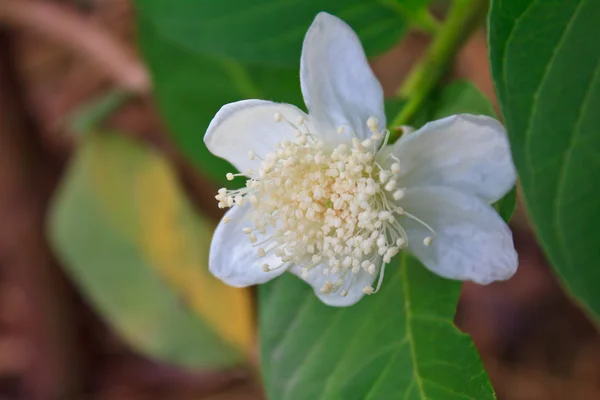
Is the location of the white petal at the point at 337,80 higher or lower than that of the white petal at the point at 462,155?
higher

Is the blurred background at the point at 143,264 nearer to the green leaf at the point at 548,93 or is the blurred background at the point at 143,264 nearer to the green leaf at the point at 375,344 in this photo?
the green leaf at the point at 375,344

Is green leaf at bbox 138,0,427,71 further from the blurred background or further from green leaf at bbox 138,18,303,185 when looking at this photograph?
the blurred background

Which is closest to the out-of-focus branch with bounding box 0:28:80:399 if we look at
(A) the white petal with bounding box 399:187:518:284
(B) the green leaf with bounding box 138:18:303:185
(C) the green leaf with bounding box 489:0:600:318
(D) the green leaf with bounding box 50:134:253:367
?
(D) the green leaf with bounding box 50:134:253:367

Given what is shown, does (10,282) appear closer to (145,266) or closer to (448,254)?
(145,266)

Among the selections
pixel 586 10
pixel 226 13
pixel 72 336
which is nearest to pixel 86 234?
pixel 72 336

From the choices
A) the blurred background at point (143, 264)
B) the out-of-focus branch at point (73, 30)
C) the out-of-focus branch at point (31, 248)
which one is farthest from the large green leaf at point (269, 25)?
the out-of-focus branch at point (31, 248)

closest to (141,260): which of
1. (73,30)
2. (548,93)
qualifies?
(73,30)

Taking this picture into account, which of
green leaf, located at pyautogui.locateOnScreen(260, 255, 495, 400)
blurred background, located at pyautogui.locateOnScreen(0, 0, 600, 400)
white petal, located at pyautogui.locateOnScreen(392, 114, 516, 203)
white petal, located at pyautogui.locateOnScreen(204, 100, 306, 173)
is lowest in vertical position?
blurred background, located at pyautogui.locateOnScreen(0, 0, 600, 400)
